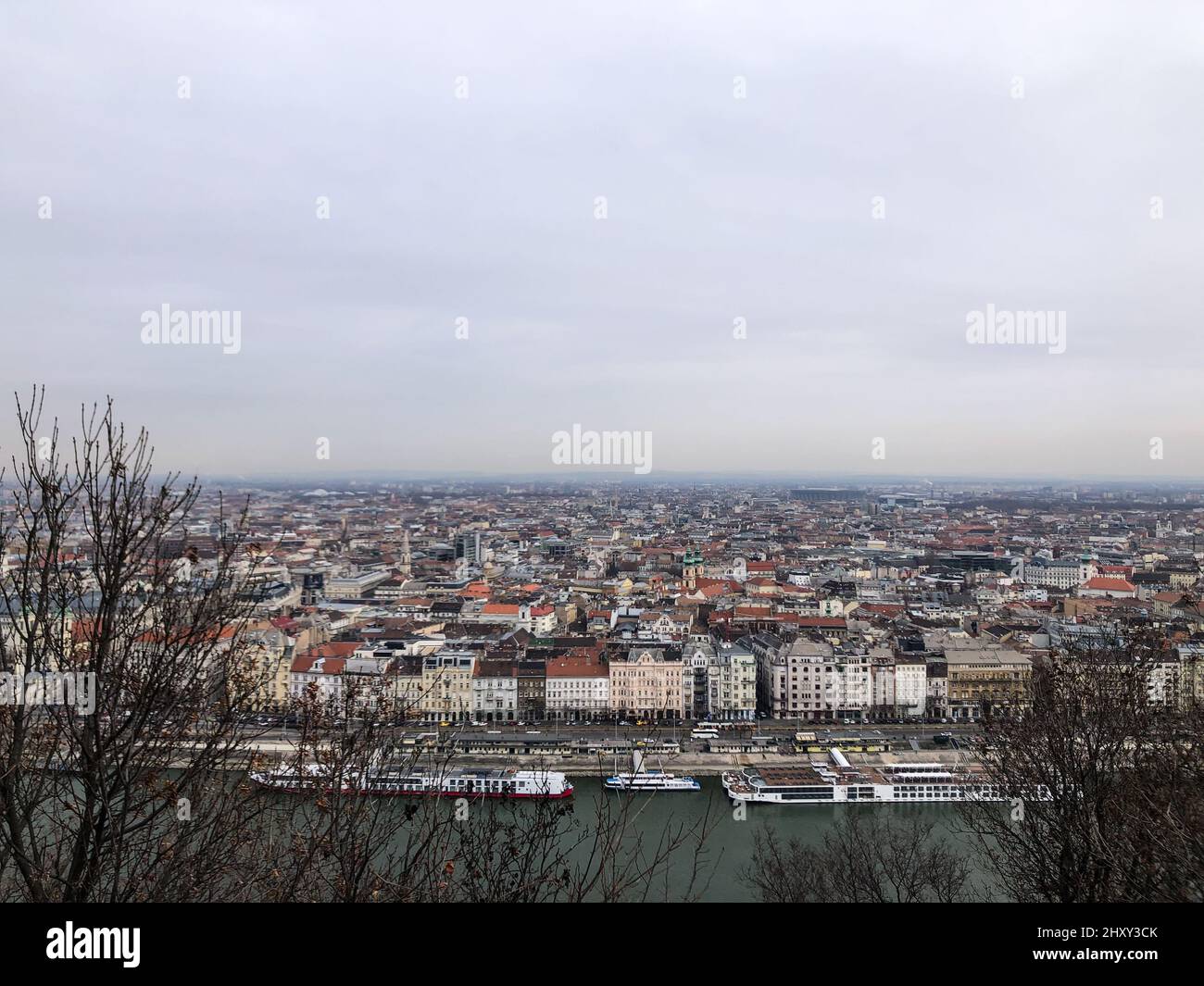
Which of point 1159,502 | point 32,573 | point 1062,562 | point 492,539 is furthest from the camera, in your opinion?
point 1159,502

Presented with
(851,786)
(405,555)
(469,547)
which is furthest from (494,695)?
(469,547)

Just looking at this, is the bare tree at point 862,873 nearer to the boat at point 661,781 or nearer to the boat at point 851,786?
the boat at point 851,786

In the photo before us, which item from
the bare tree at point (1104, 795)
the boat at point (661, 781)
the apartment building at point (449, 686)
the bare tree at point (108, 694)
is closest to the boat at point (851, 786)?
the boat at point (661, 781)

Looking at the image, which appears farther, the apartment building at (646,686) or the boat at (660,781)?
the apartment building at (646,686)

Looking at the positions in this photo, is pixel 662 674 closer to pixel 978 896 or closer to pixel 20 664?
pixel 978 896
